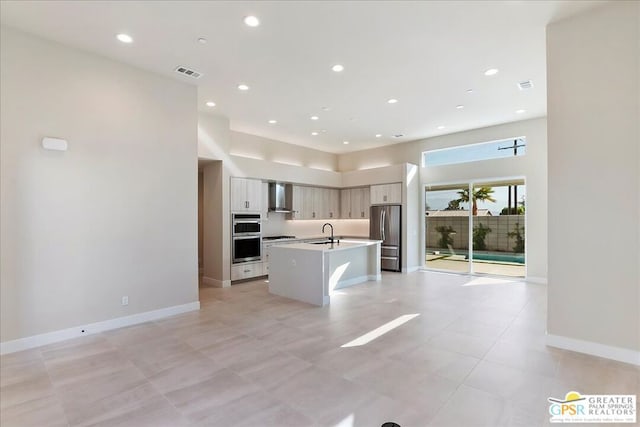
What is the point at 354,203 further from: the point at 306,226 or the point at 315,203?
the point at 306,226

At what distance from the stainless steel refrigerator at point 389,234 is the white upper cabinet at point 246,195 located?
3.51m

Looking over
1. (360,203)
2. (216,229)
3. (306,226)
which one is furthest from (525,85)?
(216,229)

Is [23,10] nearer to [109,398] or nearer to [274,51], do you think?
[274,51]

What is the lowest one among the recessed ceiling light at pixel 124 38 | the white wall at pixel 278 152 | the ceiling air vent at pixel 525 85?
the white wall at pixel 278 152

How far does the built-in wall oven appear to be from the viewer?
6.86 m

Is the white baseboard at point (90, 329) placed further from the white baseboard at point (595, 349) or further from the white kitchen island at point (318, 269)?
the white baseboard at point (595, 349)

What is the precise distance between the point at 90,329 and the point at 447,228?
8.17 metres

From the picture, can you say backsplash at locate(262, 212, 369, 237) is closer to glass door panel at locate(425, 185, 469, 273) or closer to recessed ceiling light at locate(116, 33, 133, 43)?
glass door panel at locate(425, 185, 469, 273)

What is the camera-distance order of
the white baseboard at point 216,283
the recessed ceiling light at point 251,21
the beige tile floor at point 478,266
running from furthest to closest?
the beige tile floor at point 478,266 < the white baseboard at point 216,283 < the recessed ceiling light at point 251,21

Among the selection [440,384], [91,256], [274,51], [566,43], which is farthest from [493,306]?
[91,256]

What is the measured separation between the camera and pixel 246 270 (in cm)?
708

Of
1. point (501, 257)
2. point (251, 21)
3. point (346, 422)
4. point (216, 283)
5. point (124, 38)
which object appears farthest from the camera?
point (501, 257)

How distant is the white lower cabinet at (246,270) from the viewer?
22.5 feet

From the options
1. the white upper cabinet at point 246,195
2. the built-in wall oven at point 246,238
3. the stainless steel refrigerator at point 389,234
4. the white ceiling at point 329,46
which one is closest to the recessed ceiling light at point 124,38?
the white ceiling at point 329,46
